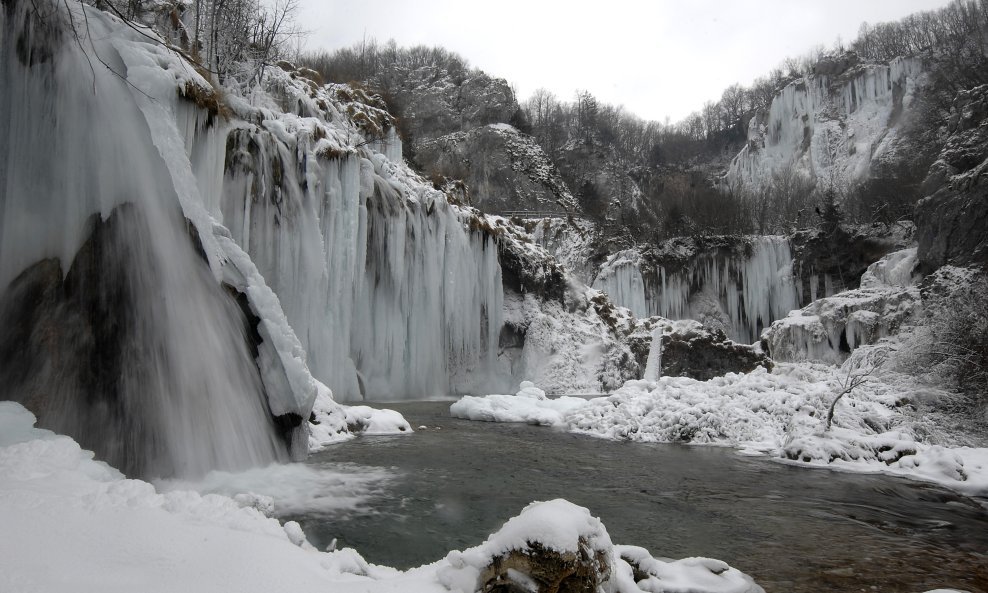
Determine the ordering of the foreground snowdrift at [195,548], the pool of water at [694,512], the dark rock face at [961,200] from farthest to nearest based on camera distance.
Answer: the dark rock face at [961,200] < the pool of water at [694,512] < the foreground snowdrift at [195,548]

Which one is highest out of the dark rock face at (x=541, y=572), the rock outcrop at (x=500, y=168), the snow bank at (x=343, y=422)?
the rock outcrop at (x=500, y=168)

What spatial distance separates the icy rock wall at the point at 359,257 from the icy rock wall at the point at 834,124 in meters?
29.9

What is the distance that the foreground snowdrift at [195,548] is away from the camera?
1.97 meters

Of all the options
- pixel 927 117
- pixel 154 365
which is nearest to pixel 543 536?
pixel 154 365

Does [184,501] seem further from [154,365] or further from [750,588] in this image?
[750,588]

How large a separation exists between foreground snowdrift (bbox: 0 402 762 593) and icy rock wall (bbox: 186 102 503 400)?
5.30 meters

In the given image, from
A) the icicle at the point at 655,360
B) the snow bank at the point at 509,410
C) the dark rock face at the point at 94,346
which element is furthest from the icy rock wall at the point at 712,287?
the dark rock face at the point at 94,346

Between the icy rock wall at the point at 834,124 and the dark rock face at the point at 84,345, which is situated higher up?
the icy rock wall at the point at 834,124

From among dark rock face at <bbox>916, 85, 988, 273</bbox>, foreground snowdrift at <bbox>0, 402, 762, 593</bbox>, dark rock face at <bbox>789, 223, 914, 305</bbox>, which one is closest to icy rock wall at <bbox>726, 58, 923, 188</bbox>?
dark rock face at <bbox>789, 223, 914, 305</bbox>

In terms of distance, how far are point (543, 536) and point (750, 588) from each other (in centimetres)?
151

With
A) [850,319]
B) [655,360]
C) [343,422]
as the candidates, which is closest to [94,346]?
[343,422]

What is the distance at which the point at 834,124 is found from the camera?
124 ft

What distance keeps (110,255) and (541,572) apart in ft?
15.6

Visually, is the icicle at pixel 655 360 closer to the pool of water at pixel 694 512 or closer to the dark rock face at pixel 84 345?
the pool of water at pixel 694 512
